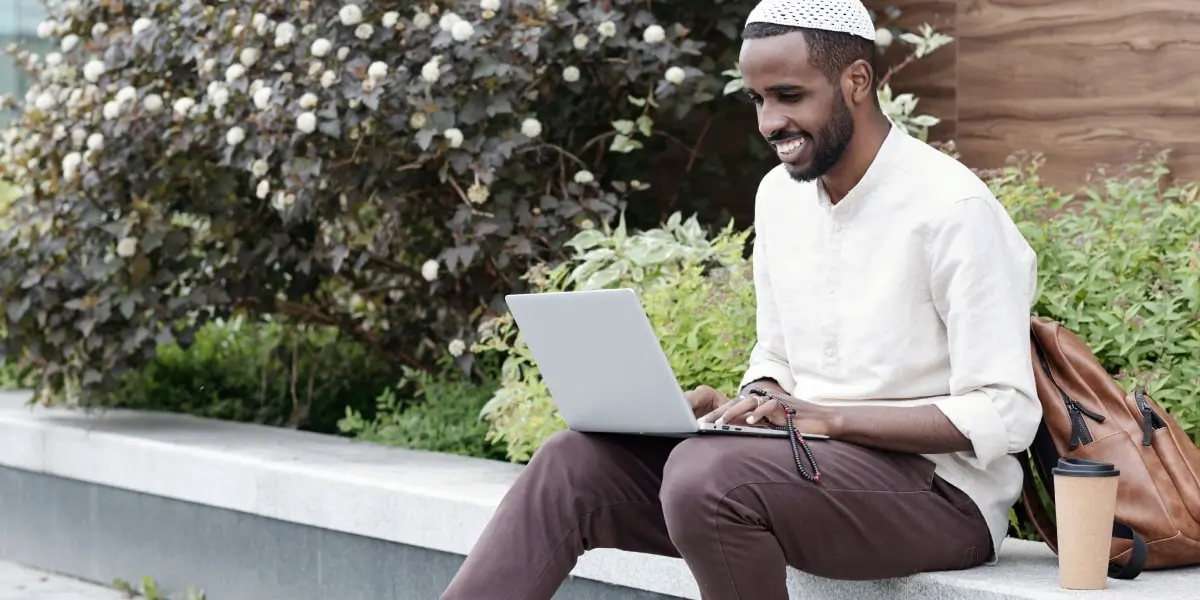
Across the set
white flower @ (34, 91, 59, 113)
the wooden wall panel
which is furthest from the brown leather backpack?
white flower @ (34, 91, 59, 113)

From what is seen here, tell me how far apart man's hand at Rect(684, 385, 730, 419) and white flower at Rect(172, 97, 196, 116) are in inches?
109

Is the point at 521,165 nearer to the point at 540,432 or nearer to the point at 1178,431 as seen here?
the point at 540,432

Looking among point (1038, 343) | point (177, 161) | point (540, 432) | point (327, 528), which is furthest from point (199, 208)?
point (1038, 343)

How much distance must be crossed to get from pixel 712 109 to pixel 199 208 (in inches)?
73.8

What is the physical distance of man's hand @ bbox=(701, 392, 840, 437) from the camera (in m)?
2.89

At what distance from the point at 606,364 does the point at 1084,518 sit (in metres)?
0.89

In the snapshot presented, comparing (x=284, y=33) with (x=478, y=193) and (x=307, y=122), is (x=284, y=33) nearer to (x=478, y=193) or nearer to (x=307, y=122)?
(x=307, y=122)

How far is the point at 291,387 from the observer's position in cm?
623

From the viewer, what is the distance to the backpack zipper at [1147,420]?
3.01m

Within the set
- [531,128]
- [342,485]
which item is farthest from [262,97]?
[342,485]

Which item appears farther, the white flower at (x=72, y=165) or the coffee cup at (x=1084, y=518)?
the white flower at (x=72, y=165)

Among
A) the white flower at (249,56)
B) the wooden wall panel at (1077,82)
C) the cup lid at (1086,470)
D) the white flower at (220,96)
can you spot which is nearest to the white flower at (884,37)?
the wooden wall panel at (1077,82)

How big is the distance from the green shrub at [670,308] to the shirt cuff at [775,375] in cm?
77

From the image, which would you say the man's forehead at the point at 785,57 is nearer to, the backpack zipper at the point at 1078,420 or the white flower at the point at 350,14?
the backpack zipper at the point at 1078,420
